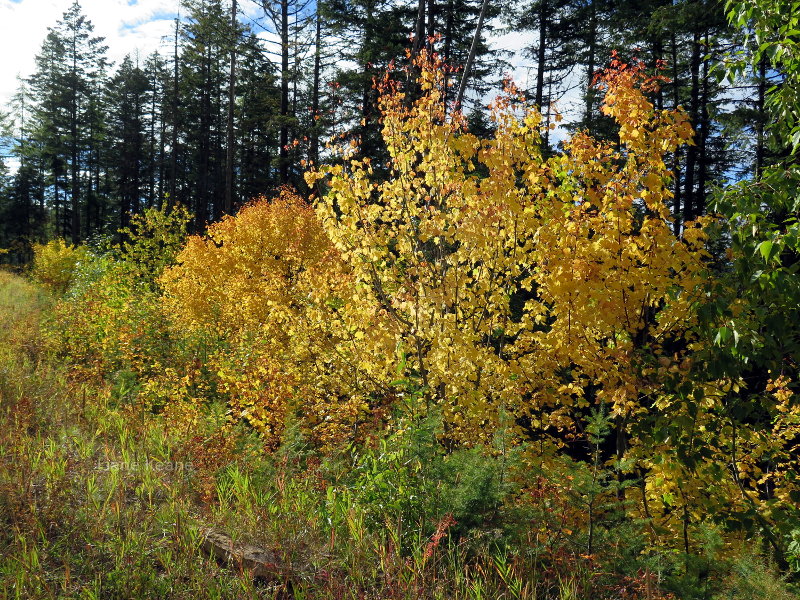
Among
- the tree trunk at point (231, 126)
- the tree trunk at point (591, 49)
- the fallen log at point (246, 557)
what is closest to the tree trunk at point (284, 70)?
the tree trunk at point (231, 126)

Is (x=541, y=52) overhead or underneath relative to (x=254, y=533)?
overhead

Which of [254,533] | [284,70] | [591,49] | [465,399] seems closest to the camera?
[254,533]

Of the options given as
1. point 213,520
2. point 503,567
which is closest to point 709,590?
point 503,567

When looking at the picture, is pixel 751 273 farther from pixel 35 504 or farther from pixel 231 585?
pixel 35 504

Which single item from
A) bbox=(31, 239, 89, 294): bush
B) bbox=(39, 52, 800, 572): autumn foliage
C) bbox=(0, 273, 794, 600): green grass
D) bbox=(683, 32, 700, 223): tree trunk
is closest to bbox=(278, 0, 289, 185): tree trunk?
bbox=(31, 239, 89, 294): bush

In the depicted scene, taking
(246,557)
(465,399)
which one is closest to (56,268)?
(465,399)

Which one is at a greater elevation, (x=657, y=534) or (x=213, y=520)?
(x=213, y=520)

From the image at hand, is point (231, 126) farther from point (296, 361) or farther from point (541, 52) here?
point (296, 361)

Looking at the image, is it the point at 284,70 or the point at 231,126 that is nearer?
the point at 284,70

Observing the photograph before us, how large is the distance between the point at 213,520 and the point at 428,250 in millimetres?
3295

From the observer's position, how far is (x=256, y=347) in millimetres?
6543

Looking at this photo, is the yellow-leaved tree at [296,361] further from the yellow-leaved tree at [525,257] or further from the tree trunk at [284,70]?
the tree trunk at [284,70]

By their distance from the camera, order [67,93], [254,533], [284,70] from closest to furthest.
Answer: [254,533]
[284,70]
[67,93]

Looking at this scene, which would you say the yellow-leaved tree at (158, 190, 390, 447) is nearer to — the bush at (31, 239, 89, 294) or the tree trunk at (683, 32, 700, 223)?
the bush at (31, 239, 89, 294)
